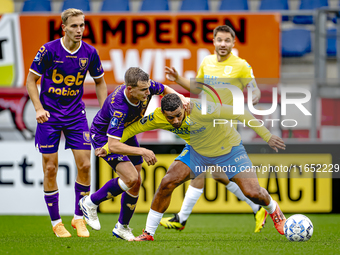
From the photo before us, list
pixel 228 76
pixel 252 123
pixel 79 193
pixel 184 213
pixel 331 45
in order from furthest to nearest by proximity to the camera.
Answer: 1. pixel 331 45
2. pixel 184 213
3. pixel 228 76
4. pixel 79 193
5. pixel 252 123

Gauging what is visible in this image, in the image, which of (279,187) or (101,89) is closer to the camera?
(101,89)

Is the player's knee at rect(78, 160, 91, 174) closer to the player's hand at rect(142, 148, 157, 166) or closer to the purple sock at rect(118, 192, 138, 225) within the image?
the purple sock at rect(118, 192, 138, 225)

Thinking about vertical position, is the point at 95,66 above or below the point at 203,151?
above

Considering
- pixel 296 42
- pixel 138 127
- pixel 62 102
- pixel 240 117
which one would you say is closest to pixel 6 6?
pixel 296 42

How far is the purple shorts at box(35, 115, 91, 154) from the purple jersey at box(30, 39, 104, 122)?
7 cm

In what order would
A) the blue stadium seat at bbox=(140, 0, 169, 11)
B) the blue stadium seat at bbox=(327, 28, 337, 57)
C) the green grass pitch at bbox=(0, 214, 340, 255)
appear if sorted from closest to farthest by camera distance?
1. the green grass pitch at bbox=(0, 214, 340, 255)
2. the blue stadium seat at bbox=(327, 28, 337, 57)
3. the blue stadium seat at bbox=(140, 0, 169, 11)

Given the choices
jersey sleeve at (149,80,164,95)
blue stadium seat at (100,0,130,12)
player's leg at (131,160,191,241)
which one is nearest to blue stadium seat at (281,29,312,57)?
blue stadium seat at (100,0,130,12)

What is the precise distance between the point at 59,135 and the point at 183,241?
5.53 ft

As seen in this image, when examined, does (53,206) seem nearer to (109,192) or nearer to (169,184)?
(109,192)

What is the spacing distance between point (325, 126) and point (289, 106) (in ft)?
2.16

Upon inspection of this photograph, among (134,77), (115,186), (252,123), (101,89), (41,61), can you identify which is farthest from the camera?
(101,89)

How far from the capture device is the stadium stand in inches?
412

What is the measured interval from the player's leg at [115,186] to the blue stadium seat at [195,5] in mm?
6345

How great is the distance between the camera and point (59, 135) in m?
5.35
